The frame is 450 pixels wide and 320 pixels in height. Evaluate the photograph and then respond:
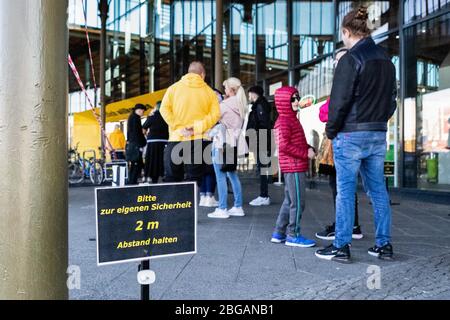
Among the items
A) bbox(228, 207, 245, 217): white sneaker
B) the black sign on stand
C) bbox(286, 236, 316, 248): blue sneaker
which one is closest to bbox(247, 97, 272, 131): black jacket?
bbox(228, 207, 245, 217): white sneaker

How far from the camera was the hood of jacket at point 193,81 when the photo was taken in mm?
5172

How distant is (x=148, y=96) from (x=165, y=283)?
13333 mm

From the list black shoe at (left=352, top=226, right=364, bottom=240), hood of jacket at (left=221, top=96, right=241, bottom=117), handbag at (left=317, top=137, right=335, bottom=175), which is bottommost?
black shoe at (left=352, top=226, right=364, bottom=240)

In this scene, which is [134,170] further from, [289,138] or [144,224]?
[144,224]

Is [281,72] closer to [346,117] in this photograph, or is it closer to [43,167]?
[346,117]

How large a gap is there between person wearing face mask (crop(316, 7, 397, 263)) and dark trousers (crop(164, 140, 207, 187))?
71.5 inches

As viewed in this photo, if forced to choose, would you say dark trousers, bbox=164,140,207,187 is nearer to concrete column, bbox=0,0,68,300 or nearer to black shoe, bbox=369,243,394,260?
black shoe, bbox=369,243,394,260

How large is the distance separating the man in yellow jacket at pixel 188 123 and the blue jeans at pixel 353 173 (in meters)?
1.80

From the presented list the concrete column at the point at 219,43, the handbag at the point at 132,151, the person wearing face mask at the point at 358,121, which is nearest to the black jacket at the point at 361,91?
the person wearing face mask at the point at 358,121

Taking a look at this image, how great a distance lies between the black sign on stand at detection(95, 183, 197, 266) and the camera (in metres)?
2.16

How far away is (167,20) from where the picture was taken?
1919 cm

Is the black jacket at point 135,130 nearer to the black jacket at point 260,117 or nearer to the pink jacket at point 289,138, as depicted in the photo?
the black jacket at point 260,117

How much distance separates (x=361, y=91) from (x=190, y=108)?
207cm

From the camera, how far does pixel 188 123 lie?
16.6 feet
